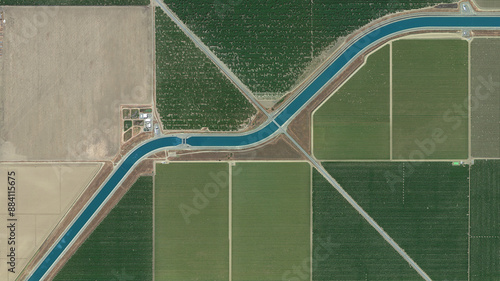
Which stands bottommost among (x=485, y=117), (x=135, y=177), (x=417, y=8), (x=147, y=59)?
(x=135, y=177)

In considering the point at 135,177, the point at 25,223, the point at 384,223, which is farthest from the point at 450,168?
the point at 25,223

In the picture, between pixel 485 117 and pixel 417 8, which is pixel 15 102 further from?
pixel 485 117

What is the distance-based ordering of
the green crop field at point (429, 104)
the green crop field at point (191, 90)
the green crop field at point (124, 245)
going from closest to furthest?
the green crop field at point (124, 245) < the green crop field at point (429, 104) < the green crop field at point (191, 90)

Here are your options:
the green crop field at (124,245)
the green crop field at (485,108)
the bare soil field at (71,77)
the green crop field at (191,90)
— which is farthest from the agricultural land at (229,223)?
the green crop field at (485,108)

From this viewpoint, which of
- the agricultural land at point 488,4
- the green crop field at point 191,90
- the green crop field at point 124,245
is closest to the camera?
the green crop field at point 124,245
